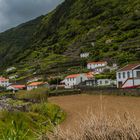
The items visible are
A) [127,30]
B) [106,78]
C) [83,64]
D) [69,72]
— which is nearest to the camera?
[106,78]

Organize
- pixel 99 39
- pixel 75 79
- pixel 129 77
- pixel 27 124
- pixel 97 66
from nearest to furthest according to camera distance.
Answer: pixel 27 124
pixel 129 77
pixel 75 79
pixel 97 66
pixel 99 39

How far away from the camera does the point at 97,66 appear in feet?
377

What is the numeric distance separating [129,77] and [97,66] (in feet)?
159

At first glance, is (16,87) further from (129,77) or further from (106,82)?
(129,77)

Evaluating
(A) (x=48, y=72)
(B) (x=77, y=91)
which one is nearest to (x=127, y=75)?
(B) (x=77, y=91)

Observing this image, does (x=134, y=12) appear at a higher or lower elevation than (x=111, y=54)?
higher

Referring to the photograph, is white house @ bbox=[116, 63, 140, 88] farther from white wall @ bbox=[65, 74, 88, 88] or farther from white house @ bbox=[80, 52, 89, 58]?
white house @ bbox=[80, 52, 89, 58]

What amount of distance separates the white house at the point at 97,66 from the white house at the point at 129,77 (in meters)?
38.5

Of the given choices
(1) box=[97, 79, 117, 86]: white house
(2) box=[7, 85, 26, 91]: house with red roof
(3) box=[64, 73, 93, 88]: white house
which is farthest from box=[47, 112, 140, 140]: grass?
(2) box=[7, 85, 26, 91]: house with red roof

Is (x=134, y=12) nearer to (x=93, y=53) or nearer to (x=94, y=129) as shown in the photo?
(x=93, y=53)

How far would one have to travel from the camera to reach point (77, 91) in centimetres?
7950

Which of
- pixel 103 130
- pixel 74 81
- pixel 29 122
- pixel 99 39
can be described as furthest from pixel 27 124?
pixel 99 39

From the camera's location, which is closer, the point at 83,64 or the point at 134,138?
the point at 134,138

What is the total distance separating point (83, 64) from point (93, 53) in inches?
380
